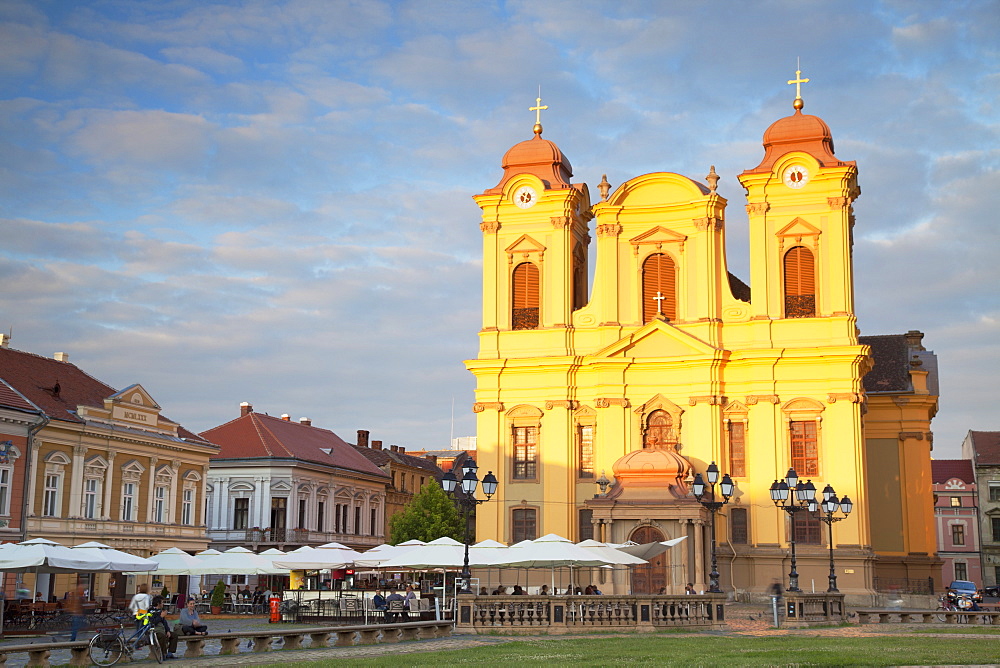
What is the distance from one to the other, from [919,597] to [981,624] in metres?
11.3

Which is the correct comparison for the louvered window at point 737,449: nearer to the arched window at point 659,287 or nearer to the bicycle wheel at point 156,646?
the arched window at point 659,287

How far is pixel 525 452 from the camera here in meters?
48.9

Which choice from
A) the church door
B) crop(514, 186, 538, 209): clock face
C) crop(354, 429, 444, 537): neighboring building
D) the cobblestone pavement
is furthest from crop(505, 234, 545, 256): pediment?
crop(354, 429, 444, 537): neighboring building

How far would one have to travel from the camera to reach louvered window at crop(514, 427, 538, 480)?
48625mm

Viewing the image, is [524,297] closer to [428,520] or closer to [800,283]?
[800,283]

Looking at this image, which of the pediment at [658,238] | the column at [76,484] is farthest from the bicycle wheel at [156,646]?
the pediment at [658,238]

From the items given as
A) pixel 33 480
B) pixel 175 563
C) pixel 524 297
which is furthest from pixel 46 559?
pixel 524 297

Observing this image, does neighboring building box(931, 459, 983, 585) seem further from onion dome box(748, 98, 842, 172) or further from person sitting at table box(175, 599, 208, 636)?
person sitting at table box(175, 599, 208, 636)

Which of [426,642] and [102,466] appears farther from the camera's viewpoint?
[102,466]

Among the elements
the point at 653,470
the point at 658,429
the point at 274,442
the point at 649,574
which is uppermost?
the point at 274,442

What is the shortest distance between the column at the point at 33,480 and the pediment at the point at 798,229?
96.5ft

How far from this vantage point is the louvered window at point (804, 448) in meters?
44.9

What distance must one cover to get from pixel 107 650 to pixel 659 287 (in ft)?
103

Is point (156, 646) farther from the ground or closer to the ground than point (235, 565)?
closer to the ground
